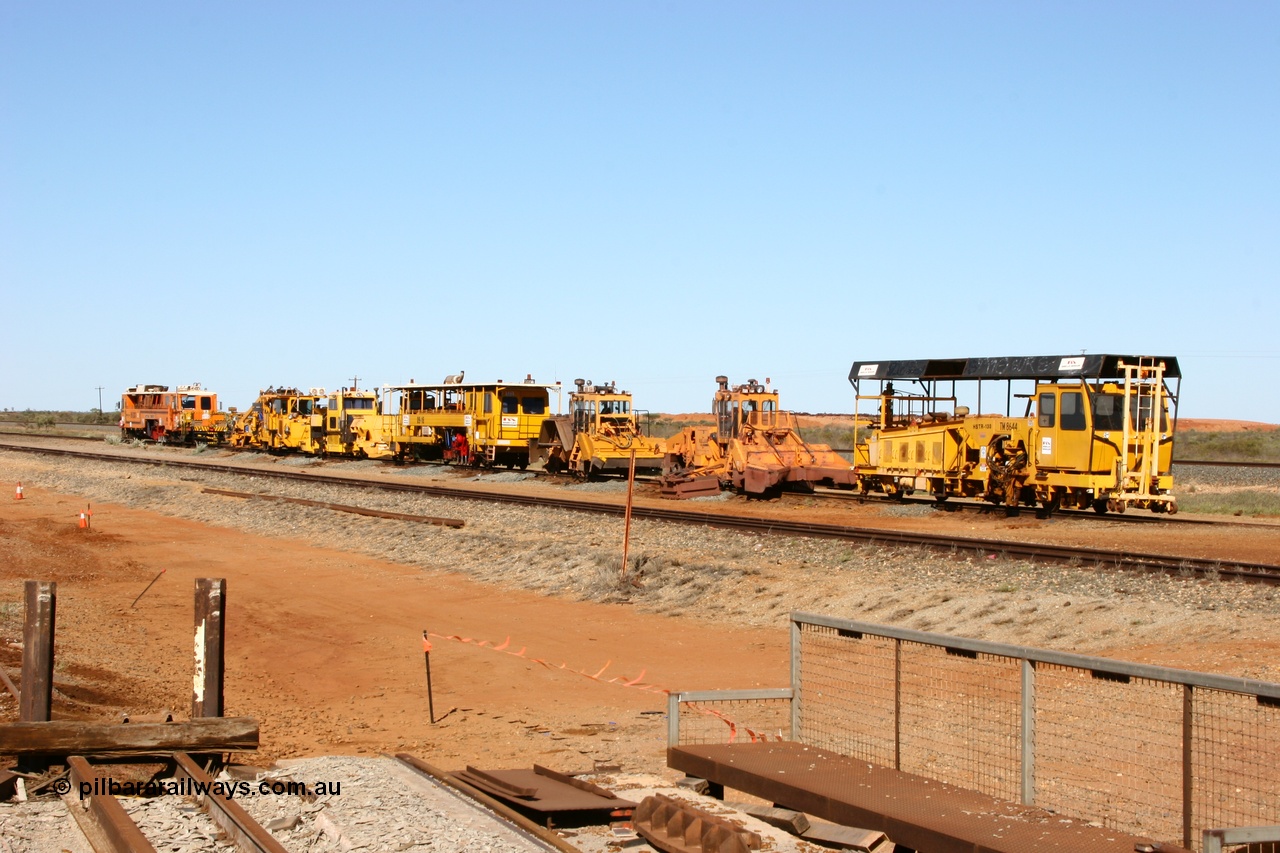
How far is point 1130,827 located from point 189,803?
5748 mm

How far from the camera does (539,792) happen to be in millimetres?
7836

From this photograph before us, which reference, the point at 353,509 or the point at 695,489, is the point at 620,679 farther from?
the point at 695,489

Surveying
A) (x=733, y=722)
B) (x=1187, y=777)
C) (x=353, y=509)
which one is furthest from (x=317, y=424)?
(x=1187, y=777)

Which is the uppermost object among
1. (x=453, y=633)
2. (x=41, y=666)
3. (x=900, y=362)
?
(x=900, y=362)

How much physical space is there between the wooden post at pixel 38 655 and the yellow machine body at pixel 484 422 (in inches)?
1292

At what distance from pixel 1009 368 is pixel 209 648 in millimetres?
19445

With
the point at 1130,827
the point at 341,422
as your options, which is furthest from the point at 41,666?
the point at 341,422

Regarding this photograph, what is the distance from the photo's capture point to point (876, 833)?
666 centimetres

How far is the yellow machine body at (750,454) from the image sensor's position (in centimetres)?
3156

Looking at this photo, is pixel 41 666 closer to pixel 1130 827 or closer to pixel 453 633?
pixel 1130 827

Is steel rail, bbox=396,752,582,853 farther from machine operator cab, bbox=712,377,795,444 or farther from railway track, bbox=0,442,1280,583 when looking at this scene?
machine operator cab, bbox=712,377,795,444

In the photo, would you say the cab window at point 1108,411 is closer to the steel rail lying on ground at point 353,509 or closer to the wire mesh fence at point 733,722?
the steel rail lying on ground at point 353,509

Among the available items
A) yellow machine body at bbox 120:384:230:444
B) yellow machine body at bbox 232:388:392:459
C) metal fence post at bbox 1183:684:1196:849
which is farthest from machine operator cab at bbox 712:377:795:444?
yellow machine body at bbox 120:384:230:444

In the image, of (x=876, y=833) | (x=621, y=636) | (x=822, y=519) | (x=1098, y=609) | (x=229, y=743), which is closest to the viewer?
(x=876, y=833)
